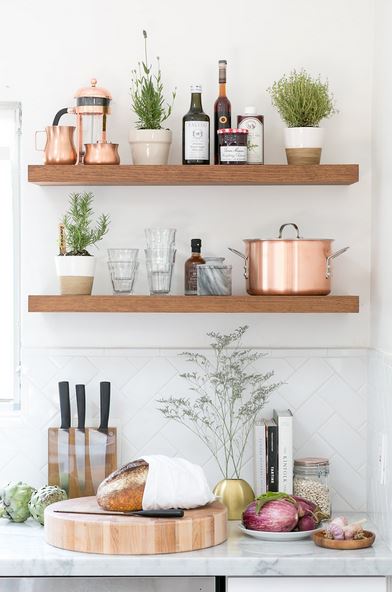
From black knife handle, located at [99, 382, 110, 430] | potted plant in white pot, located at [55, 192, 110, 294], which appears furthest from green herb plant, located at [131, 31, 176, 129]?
black knife handle, located at [99, 382, 110, 430]

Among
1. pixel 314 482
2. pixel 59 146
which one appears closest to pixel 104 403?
pixel 314 482

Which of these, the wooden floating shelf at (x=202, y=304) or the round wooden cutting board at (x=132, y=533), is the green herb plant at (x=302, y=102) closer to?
the wooden floating shelf at (x=202, y=304)

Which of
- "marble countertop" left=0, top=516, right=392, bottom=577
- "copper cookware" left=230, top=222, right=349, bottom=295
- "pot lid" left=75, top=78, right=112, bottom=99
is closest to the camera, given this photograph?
"marble countertop" left=0, top=516, right=392, bottom=577

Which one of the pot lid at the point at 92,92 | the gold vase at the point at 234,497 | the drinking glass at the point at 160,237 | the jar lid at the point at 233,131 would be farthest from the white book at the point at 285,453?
the pot lid at the point at 92,92

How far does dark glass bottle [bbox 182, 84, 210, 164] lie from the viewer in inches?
119

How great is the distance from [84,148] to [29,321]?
57 cm

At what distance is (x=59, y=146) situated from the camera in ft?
10.00

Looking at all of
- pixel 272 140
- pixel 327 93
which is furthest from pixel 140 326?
pixel 327 93

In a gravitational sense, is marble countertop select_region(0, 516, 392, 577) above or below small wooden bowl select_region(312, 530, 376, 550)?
below

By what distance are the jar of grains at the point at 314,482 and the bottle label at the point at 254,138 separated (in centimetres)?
92

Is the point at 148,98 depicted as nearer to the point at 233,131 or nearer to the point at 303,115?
the point at 233,131

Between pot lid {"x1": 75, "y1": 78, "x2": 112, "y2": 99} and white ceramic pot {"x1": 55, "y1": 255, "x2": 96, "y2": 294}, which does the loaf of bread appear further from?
pot lid {"x1": 75, "y1": 78, "x2": 112, "y2": 99}

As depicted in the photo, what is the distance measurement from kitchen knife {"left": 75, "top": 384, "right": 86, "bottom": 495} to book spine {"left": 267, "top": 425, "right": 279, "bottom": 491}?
0.57 metres

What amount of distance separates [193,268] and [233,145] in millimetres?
Result: 391
